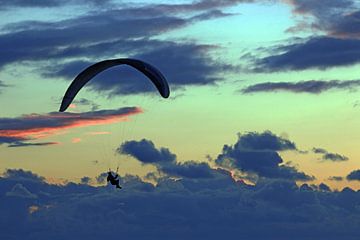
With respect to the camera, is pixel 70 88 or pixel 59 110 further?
pixel 70 88

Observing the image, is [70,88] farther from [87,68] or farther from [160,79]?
[160,79]

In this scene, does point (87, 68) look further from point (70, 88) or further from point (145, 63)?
point (145, 63)

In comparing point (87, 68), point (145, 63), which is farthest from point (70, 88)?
point (145, 63)

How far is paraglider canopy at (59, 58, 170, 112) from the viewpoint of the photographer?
5703cm

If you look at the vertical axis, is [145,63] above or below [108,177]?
above

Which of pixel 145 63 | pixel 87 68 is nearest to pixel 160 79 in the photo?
pixel 145 63

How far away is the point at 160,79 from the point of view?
57.1 metres

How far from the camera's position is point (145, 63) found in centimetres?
5788

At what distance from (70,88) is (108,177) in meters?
9.27

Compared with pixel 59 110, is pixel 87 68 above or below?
above

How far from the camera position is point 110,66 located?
197 ft

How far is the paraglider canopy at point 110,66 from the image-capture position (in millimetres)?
57031

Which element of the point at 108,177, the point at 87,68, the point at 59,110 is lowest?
the point at 108,177

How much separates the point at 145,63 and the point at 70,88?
782 centimetres
